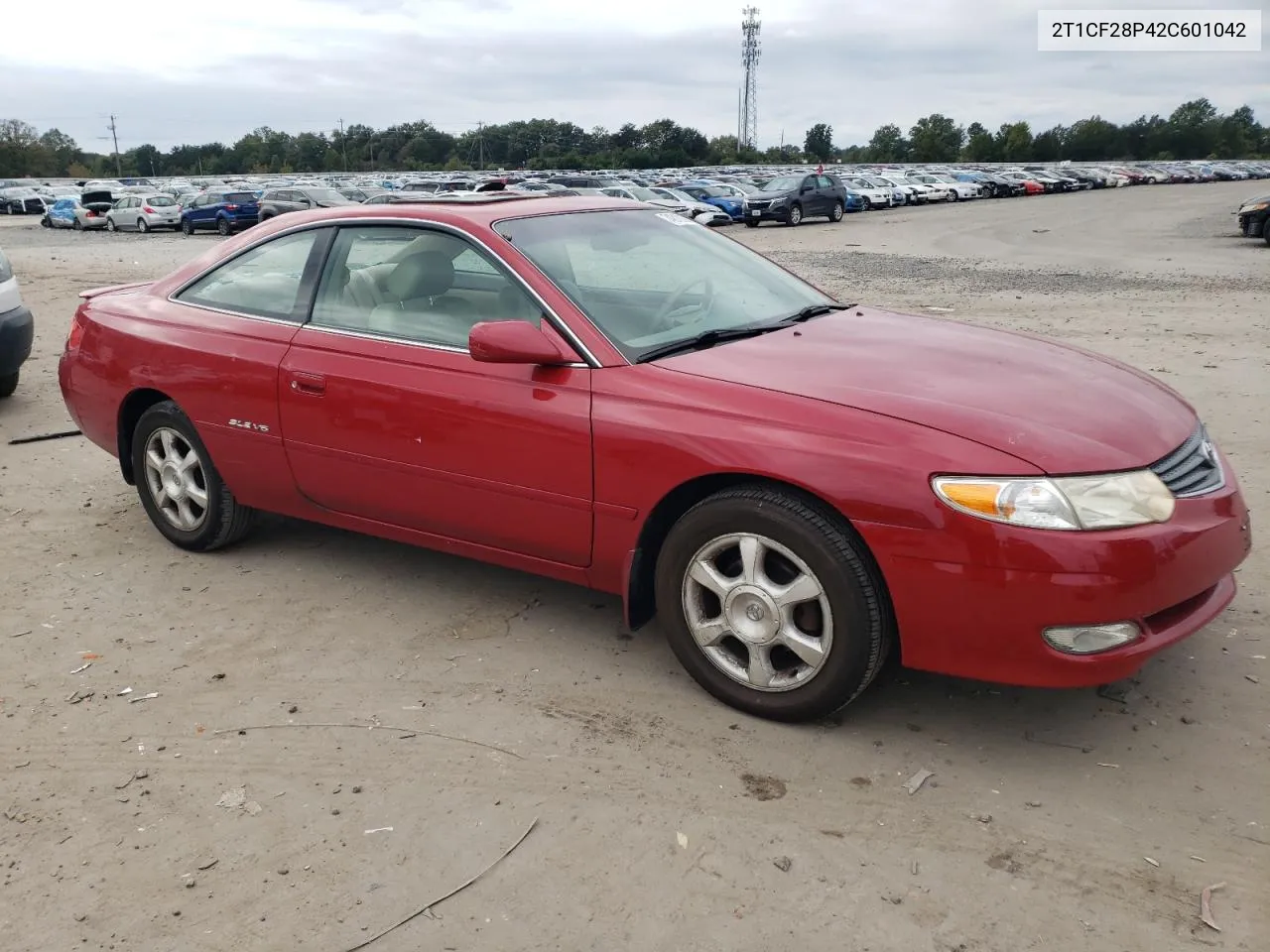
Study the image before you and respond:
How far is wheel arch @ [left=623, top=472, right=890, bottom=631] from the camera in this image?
10.3 ft

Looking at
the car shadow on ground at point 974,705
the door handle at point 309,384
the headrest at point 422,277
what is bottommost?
the car shadow on ground at point 974,705

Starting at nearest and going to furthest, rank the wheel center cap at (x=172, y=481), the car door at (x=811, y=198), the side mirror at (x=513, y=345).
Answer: the side mirror at (x=513, y=345) → the wheel center cap at (x=172, y=481) → the car door at (x=811, y=198)

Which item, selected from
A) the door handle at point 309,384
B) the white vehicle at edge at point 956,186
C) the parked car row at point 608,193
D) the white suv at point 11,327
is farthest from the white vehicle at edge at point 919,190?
the door handle at point 309,384

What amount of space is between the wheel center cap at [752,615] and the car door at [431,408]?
1.87ft

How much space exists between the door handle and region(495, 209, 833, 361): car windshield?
918mm

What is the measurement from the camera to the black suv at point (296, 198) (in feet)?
109

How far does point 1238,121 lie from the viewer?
129m

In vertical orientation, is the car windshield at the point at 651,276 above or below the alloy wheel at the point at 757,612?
above

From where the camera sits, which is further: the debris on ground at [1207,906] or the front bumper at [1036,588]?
the front bumper at [1036,588]

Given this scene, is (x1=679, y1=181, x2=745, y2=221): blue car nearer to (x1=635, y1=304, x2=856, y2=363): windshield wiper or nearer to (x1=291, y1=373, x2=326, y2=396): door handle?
(x1=635, y1=304, x2=856, y2=363): windshield wiper

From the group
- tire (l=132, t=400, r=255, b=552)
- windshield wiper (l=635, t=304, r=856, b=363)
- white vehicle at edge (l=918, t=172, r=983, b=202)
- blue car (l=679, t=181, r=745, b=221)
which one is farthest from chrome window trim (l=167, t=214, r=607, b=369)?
white vehicle at edge (l=918, t=172, r=983, b=202)

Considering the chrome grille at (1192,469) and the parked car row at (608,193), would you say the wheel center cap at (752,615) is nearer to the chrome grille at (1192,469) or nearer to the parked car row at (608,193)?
the chrome grille at (1192,469)

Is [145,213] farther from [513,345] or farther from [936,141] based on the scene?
[936,141]

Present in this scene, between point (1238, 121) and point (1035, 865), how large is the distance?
151 m
